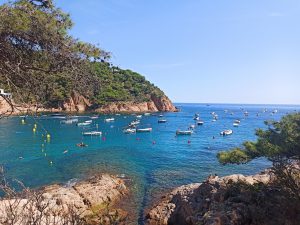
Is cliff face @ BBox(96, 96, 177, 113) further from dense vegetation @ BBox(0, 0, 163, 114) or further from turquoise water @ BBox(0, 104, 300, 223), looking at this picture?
dense vegetation @ BBox(0, 0, 163, 114)

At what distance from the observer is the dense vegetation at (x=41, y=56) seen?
7.03 meters

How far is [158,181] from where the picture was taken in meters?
28.5

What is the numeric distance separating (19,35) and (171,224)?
15318mm

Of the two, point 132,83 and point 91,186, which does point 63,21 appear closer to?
point 91,186

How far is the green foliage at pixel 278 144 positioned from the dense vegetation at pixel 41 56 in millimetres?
10544

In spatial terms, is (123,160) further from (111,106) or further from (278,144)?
(111,106)

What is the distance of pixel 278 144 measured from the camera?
1527 centimetres

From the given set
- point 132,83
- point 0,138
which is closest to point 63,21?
point 0,138

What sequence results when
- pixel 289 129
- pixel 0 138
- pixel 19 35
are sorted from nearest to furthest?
1. pixel 19 35
2. pixel 289 129
3. pixel 0 138

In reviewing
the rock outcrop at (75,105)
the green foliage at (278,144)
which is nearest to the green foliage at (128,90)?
the rock outcrop at (75,105)

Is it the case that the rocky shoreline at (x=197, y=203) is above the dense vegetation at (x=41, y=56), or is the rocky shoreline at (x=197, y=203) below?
below

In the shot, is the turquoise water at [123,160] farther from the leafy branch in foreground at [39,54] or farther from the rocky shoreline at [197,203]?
the leafy branch in foreground at [39,54]

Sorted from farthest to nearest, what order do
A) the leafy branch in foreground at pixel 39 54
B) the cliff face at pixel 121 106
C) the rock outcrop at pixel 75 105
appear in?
the cliff face at pixel 121 106, the rock outcrop at pixel 75 105, the leafy branch in foreground at pixel 39 54

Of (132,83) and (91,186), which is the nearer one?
(91,186)
